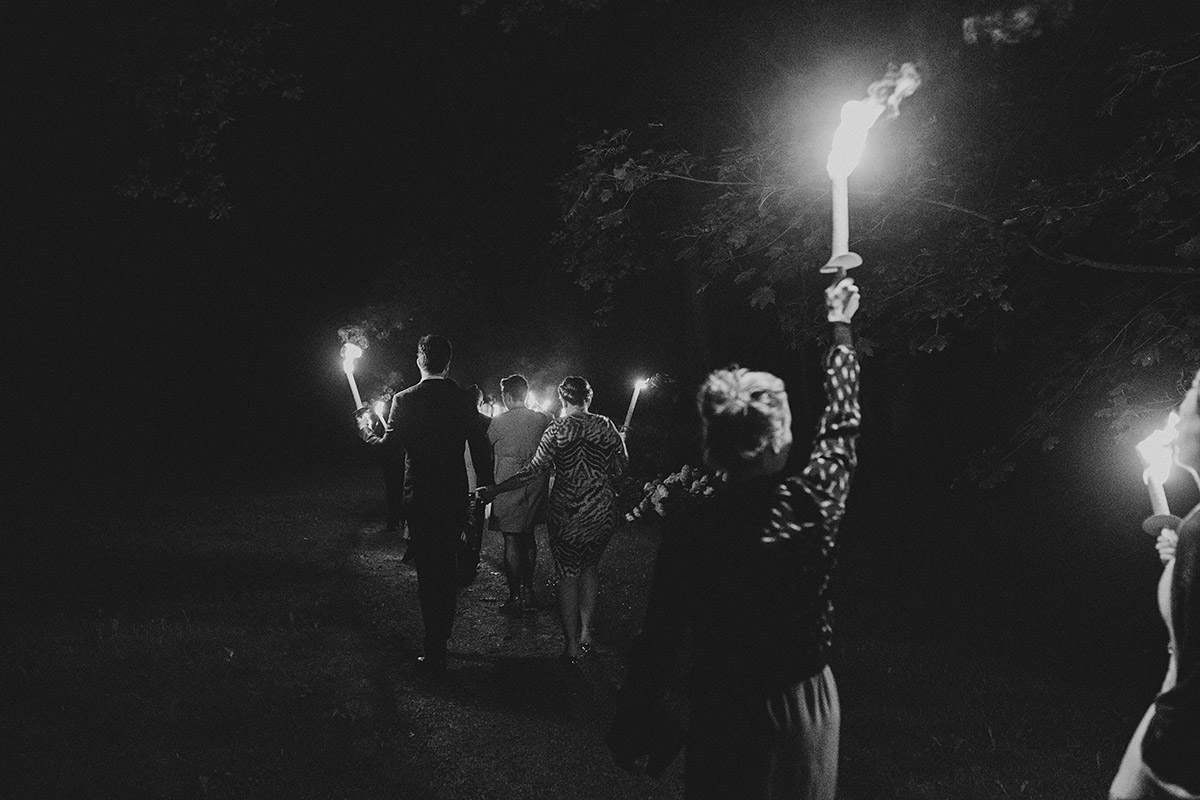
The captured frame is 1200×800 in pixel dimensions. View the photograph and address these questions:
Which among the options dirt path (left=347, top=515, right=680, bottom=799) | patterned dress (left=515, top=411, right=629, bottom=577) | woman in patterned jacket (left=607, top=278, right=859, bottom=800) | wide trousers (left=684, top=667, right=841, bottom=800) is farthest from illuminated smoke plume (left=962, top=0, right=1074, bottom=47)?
wide trousers (left=684, top=667, right=841, bottom=800)

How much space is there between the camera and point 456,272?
65.1ft

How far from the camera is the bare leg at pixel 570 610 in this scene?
6.52 meters

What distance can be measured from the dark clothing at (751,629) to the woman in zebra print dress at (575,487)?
3800mm

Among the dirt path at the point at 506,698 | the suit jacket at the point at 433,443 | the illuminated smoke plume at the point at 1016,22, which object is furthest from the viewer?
the illuminated smoke plume at the point at 1016,22

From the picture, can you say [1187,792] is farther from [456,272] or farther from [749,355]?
[749,355]

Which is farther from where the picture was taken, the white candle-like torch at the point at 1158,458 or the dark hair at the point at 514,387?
the dark hair at the point at 514,387

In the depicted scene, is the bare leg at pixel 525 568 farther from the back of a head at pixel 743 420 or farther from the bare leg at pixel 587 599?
the back of a head at pixel 743 420

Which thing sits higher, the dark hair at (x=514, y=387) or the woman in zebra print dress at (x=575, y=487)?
the dark hair at (x=514, y=387)

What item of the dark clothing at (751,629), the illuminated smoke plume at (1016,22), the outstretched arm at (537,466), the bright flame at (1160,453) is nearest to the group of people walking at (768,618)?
the dark clothing at (751,629)

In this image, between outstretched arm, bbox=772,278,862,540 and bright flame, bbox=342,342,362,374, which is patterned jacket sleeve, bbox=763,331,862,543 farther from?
bright flame, bbox=342,342,362,374

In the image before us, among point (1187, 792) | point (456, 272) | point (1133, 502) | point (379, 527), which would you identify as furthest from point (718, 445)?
point (456, 272)

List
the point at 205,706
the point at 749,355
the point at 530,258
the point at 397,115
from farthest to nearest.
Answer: the point at 749,355
the point at 530,258
the point at 397,115
the point at 205,706

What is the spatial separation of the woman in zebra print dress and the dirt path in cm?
52

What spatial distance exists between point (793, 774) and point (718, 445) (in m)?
1.00
